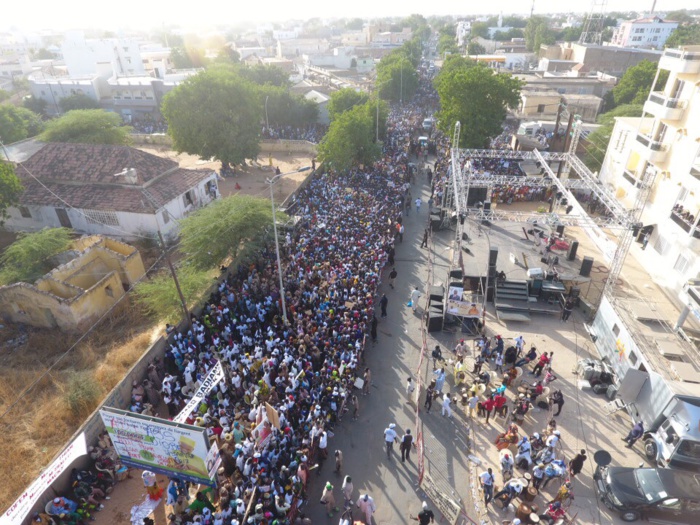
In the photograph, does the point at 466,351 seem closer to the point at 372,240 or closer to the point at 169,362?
the point at 372,240

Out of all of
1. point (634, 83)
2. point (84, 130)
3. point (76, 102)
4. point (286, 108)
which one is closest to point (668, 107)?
point (634, 83)

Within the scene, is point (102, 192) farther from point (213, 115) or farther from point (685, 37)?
point (685, 37)

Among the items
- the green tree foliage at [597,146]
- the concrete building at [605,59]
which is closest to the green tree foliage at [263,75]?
the green tree foliage at [597,146]

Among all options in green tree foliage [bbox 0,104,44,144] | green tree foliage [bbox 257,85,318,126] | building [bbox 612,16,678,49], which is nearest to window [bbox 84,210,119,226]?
green tree foliage [bbox 0,104,44,144]

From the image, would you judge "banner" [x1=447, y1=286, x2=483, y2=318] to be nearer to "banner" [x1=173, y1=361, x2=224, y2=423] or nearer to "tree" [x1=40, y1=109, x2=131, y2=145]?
"banner" [x1=173, y1=361, x2=224, y2=423]

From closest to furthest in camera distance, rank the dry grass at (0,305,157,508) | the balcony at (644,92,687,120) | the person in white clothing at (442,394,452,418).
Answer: the dry grass at (0,305,157,508) → the person in white clothing at (442,394,452,418) → the balcony at (644,92,687,120)

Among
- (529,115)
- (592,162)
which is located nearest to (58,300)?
(592,162)

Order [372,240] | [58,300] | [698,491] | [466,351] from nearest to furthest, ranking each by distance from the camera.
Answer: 1. [698,491]
2. [466,351]
3. [58,300]
4. [372,240]
